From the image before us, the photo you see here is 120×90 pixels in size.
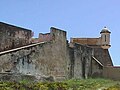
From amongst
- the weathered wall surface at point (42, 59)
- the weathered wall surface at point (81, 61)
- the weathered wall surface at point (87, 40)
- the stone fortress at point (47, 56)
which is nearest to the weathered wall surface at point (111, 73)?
the stone fortress at point (47, 56)

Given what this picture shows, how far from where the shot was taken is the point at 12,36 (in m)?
19.0

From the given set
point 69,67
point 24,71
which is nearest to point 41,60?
point 24,71

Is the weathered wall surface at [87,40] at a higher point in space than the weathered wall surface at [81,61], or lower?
higher

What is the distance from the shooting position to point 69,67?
23641 millimetres

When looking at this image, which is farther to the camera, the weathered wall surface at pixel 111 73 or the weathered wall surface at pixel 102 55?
the weathered wall surface at pixel 102 55

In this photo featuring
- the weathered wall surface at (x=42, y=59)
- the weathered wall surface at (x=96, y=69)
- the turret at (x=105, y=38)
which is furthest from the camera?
the turret at (x=105, y=38)

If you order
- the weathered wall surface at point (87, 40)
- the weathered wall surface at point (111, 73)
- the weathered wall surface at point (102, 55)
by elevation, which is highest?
the weathered wall surface at point (87, 40)

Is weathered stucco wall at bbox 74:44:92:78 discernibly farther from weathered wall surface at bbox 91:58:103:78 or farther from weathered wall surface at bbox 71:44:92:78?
weathered wall surface at bbox 91:58:103:78

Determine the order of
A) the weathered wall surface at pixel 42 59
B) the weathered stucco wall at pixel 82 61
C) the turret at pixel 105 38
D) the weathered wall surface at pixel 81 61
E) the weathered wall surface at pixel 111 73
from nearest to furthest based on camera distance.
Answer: the weathered wall surface at pixel 42 59
the weathered wall surface at pixel 81 61
the weathered stucco wall at pixel 82 61
the weathered wall surface at pixel 111 73
the turret at pixel 105 38

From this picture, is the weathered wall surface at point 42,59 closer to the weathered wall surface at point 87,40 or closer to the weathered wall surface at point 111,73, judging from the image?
the weathered wall surface at point 111,73

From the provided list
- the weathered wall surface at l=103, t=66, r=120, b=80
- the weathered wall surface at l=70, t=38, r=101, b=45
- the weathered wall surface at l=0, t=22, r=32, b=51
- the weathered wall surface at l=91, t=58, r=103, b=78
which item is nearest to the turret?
the weathered wall surface at l=70, t=38, r=101, b=45

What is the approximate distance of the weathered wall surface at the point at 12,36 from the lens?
1823 centimetres

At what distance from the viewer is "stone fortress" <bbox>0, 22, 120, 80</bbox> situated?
17422 millimetres

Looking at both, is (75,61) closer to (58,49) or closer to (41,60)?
(58,49)
